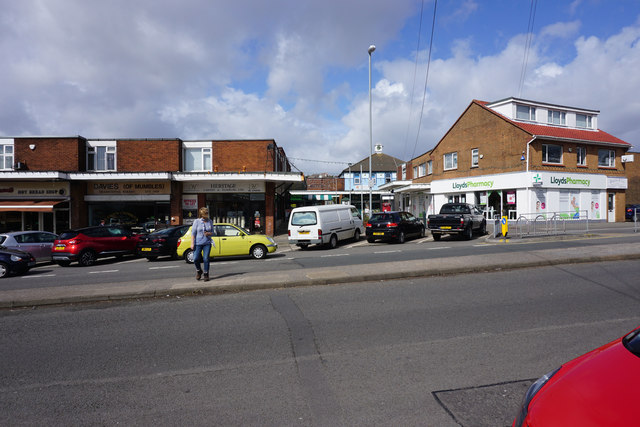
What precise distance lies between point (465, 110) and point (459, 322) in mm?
30287

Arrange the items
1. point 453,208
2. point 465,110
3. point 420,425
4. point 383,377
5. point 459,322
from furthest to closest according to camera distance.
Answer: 1. point 465,110
2. point 453,208
3. point 459,322
4. point 383,377
5. point 420,425

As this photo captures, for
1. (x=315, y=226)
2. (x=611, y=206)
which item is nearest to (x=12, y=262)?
(x=315, y=226)

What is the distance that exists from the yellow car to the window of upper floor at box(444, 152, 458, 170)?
2375 cm

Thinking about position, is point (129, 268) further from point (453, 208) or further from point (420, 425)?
point (453, 208)

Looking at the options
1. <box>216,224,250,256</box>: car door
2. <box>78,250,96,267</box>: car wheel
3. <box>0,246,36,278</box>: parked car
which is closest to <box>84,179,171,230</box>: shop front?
<box>78,250,96,267</box>: car wheel

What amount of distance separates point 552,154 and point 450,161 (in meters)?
8.38

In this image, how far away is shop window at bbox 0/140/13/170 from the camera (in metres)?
24.5

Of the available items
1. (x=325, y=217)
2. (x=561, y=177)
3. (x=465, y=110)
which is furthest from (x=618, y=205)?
(x=325, y=217)

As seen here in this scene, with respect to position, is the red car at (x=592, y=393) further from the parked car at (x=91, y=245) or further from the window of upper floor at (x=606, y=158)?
the window of upper floor at (x=606, y=158)

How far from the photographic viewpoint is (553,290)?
285 inches

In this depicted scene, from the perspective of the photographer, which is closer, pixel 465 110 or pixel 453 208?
pixel 453 208

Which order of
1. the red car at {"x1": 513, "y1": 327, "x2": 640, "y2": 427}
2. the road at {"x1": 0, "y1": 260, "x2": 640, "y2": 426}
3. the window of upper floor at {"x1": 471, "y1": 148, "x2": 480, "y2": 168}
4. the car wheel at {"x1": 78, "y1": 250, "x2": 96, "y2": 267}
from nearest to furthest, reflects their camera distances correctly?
the red car at {"x1": 513, "y1": 327, "x2": 640, "y2": 427} → the road at {"x1": 0, "y1": 260, "x2": 640, "y2": 426} → the car wheel at {"x1": 78, "y1": 250, "x2": 96, "y2": 267} → the window of upper floor at {"x1": 471, "y1": 148, "x2": 480, "y2": 168}

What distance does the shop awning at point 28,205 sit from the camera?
22.9 meters

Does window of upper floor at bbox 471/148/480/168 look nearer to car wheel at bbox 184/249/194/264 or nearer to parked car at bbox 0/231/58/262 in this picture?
car wheel at bbox 184/249/194/264
